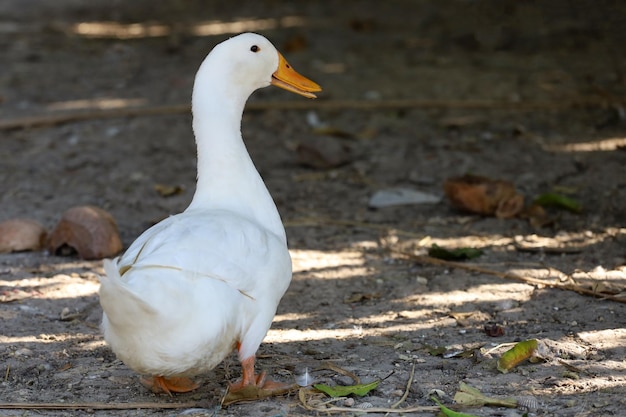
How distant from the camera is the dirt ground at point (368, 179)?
11.3 feet

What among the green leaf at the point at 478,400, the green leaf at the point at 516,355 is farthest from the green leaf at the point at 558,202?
the green leaf at the point at 478,400

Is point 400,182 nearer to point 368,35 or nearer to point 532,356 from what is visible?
point 532,356

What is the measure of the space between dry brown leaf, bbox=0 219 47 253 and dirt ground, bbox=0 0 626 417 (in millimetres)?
58

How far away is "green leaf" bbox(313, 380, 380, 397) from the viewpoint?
317 centimetres

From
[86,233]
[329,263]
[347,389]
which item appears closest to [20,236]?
[86,233]

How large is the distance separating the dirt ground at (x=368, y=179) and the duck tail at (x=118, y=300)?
0.48 m

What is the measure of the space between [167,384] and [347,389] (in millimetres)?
646

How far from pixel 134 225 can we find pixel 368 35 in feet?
15.7

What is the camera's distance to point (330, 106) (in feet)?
23.0

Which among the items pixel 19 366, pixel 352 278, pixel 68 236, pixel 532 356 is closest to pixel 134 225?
pixel 68 236

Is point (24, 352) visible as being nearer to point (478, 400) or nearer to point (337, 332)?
point (337, 332)

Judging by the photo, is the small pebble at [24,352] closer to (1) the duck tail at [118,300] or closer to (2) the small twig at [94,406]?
(2) the small twig at [94,406]

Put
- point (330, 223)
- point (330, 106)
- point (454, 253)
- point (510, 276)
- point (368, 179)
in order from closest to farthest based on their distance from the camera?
1. point (510, 276)
2. point (454, 253)
3. point (330, 223)
4. point (368, 179)
5. point (330, 106)

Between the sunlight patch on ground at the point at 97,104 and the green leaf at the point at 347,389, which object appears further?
the sunlight patch on ground at the point at 97,104
